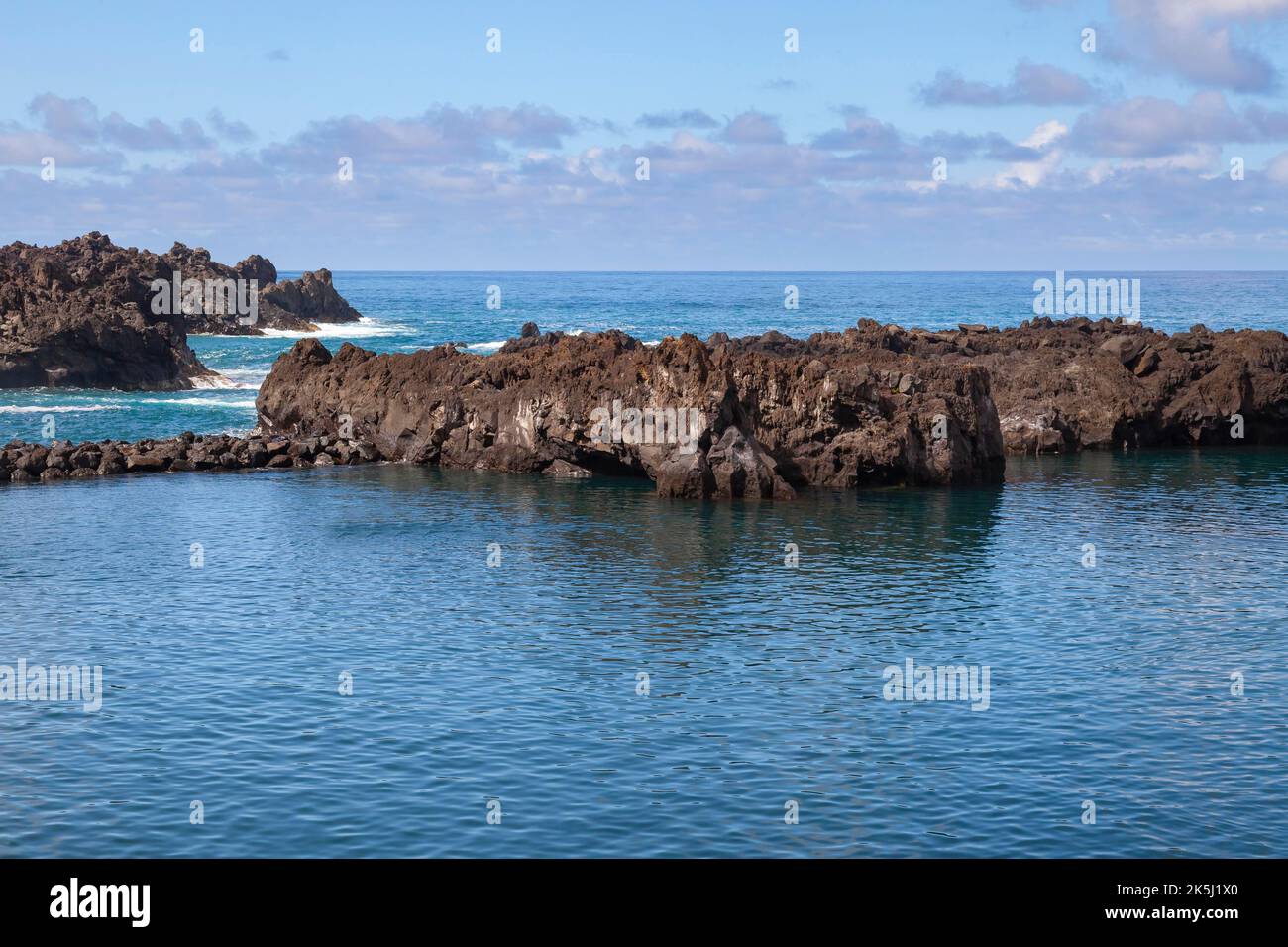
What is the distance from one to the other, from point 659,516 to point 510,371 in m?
19.0

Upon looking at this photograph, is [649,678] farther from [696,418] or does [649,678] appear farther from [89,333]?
[89,333]

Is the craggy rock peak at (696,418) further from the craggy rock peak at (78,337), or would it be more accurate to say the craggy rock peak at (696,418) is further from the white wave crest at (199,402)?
the craggy rock peak at (78,337)

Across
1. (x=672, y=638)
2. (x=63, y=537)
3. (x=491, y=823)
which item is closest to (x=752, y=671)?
(x=672, y=638)

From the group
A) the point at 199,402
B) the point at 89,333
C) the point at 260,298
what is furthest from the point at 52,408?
the point at 260,298

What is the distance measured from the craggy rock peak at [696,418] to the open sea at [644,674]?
3173mm

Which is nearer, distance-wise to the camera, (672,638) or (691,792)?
(691,792)

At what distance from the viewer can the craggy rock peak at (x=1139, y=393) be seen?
262ft

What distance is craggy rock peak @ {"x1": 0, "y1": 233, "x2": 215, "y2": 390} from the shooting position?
109m

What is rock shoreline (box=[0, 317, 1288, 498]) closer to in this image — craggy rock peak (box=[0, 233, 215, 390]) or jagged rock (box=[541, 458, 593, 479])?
jagged rock (box=[541, 458, 593, 479])

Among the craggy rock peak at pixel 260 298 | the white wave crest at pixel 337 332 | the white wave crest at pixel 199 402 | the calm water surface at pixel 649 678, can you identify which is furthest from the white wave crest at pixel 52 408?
the white wave crest at pixel 337 332

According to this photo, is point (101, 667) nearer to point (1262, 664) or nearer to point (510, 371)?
point (1262, 664)

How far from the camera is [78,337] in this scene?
361 feet

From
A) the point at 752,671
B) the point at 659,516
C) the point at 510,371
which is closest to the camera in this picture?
the point at 752,671
